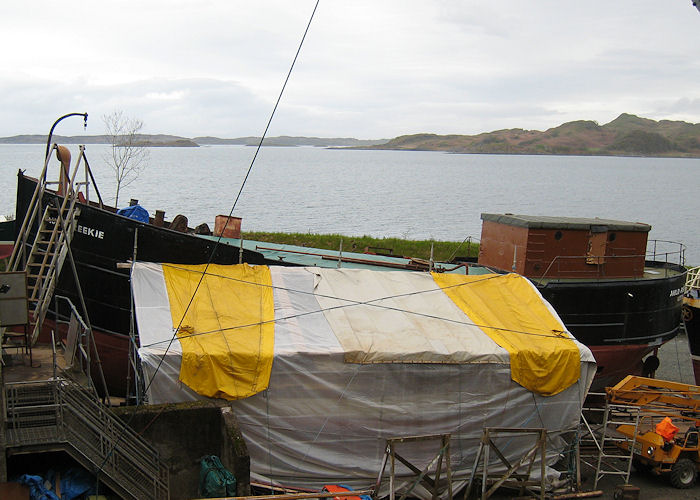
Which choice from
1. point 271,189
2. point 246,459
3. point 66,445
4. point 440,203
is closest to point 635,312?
point 246,459

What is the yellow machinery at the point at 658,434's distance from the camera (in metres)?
14.4

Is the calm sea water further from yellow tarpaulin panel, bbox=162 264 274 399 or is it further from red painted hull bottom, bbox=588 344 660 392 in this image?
yellow tarpaulin panel, bbox=162 264 274 399

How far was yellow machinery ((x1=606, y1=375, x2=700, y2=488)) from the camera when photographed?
14.4m

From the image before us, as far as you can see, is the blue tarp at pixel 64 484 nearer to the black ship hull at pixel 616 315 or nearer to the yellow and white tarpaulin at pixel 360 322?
the yellow and white tarpaulin at pixel 360 322

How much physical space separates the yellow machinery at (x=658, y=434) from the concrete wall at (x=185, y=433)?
862 cm

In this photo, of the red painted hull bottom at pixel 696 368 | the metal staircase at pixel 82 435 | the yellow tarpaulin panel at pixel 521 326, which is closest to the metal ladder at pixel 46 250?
the metal staircase at pixel 82 435

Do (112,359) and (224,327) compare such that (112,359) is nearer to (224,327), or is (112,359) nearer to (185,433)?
(224,327)

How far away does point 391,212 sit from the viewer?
8069 centimetres

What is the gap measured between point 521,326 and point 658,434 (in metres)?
3.70

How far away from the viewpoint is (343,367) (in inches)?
500

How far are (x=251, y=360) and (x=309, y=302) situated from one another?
8.84ft

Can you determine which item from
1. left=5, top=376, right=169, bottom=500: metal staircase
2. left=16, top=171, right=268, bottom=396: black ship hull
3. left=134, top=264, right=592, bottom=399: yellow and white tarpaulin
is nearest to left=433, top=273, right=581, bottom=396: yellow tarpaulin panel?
left=134, top=264, right=592, bottom=399: yellow and white tarpaulin

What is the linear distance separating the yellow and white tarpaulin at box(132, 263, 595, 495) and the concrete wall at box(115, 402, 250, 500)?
0.52 meters

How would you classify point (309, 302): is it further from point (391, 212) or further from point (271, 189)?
point (271, 189)
